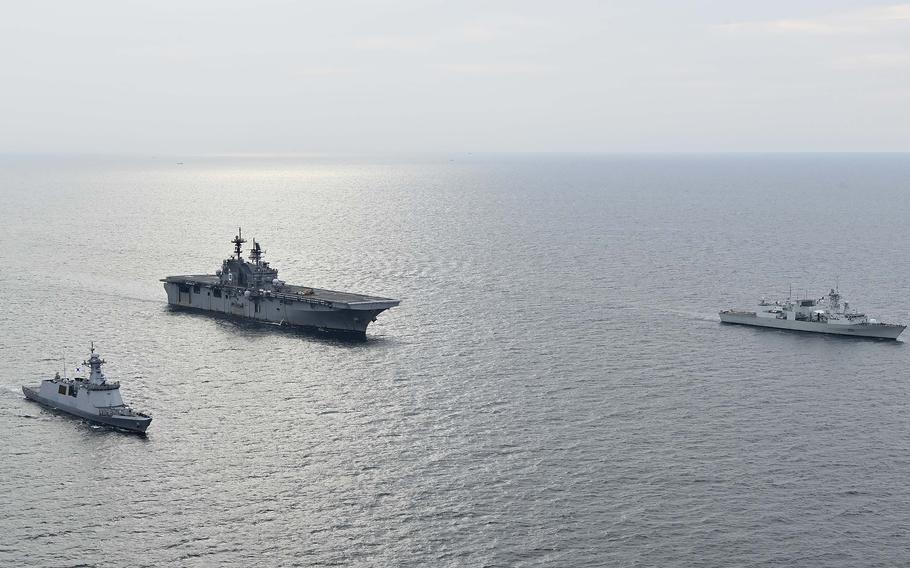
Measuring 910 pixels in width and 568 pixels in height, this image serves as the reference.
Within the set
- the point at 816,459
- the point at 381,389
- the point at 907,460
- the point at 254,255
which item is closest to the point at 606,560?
the point at 816,459

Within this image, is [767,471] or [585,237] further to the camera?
[585,237]

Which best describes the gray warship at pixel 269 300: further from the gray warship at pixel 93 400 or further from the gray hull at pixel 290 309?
the gray warship at pixel 93 400

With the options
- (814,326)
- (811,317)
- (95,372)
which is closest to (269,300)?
(95,372)

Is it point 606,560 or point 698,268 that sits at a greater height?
point 698,268

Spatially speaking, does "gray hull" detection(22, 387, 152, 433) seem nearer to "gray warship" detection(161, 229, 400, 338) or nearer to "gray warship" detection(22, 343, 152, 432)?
"gray warship" detection(22, 343, 152, 432)

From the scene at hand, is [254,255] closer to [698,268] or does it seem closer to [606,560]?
[698,268]

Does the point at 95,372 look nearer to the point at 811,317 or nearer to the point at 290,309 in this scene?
the point at 290,309

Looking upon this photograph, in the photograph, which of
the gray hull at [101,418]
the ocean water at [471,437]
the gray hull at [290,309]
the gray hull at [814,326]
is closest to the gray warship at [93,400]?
the gray hull at [101,418]
